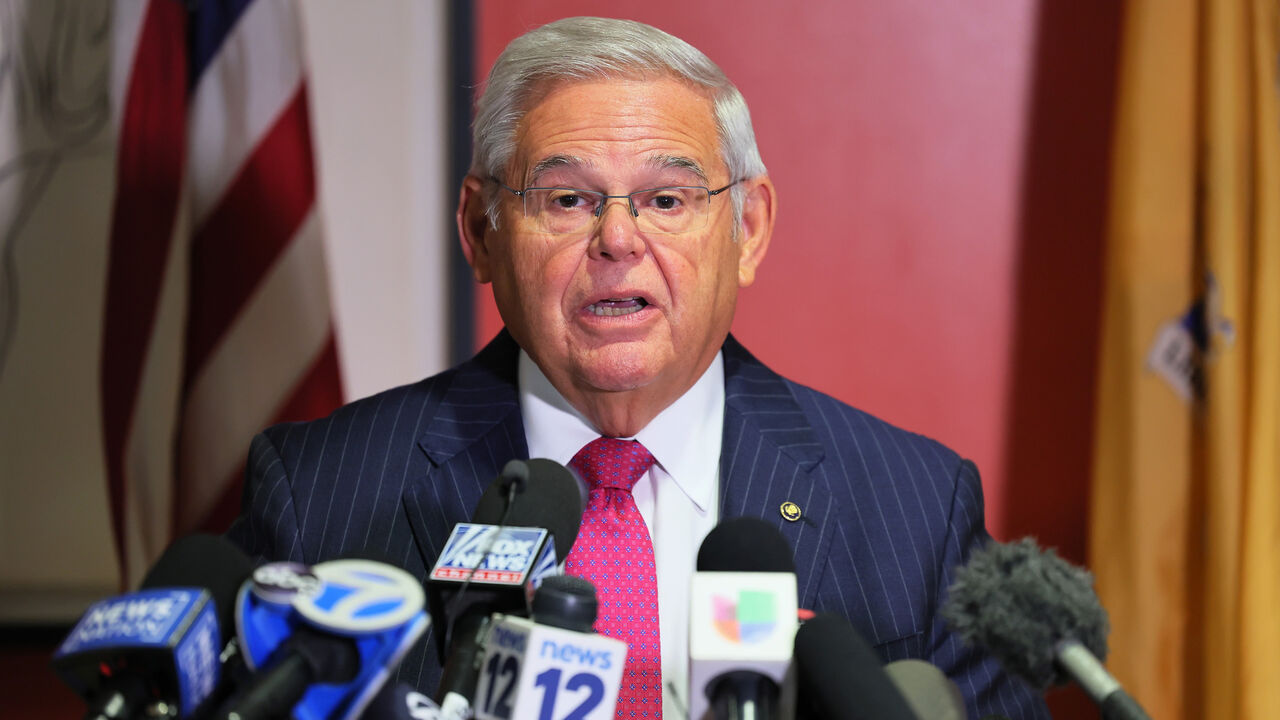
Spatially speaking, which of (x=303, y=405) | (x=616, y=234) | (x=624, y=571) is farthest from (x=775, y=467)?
(x=303, y=405)

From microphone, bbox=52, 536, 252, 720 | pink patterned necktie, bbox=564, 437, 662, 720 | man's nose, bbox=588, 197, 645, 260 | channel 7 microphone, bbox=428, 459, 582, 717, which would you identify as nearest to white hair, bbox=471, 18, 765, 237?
man's nose, bbox=588, 197, 645, 260

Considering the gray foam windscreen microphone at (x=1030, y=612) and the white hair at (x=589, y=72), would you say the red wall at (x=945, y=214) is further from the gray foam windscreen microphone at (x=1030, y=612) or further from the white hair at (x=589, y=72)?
the gray foam windscreen microphone at (x=1030, y=612)

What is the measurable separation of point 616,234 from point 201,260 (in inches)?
59.9

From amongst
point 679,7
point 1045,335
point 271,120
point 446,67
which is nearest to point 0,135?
point 271,120

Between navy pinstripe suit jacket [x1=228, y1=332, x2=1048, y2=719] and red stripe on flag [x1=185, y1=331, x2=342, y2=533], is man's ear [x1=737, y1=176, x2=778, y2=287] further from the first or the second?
red stripe on flag [x1=185, y1=331, x2=342, y2=533]

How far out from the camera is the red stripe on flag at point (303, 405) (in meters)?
2.72

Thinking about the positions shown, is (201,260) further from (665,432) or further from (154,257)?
(665,432)

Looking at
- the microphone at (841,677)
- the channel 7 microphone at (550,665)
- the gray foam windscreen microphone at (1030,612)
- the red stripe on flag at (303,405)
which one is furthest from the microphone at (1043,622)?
the red stripe on flag at (303,405)

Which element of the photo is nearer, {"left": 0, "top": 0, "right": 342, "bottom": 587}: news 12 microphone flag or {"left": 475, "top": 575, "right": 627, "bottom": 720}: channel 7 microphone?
{"left": 475, "top": 575, "right": 627, "bottom": 720}: channel 7 microphone

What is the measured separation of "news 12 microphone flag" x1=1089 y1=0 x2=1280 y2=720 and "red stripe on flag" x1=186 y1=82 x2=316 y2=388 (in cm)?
193

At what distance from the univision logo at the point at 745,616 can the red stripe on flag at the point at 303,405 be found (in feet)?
6.73

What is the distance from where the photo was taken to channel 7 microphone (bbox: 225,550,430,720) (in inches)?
29.9

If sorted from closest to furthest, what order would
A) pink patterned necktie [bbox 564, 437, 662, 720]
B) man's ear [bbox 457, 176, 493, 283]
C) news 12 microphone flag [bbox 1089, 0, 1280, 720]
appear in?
pink patterned necktie [bbox 564, 437, 662, 720] < man's ear [bbox 457, 176, 493, 283] < news 12 microphone flag [bbox 1089, 0, 1280, 720]

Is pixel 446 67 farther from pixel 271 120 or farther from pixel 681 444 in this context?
pixel 681 444
